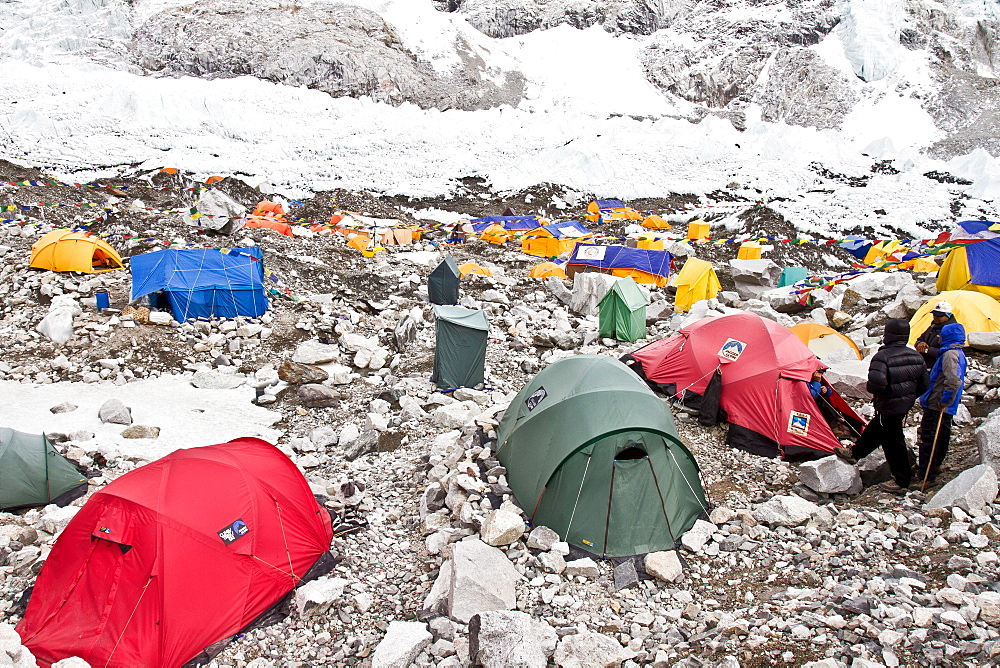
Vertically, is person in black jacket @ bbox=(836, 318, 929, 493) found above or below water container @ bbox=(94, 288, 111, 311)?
above

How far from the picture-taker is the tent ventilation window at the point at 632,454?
490 centimetres

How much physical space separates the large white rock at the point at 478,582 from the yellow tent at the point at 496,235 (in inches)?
666

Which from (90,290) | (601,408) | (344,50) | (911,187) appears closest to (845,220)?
(911,187)

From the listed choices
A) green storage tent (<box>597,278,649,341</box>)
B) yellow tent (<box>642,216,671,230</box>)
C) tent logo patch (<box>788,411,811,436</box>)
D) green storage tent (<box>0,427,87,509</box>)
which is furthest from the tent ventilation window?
yellow tent (<box>642,216,671,230</box>)

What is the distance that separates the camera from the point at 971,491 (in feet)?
14.1

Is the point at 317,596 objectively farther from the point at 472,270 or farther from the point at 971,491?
the point at 472,270

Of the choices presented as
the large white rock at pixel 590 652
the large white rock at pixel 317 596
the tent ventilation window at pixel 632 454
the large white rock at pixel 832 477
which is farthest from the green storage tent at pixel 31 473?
the large white rock at pixel 832 477

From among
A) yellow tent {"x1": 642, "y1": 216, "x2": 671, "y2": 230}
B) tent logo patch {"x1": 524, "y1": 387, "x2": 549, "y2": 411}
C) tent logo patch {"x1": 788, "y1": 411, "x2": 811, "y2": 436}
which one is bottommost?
yellow tent {"x1": 642, "y1": 216, "x2": 671, "y2": 230}

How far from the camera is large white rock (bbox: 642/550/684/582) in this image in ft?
14.2

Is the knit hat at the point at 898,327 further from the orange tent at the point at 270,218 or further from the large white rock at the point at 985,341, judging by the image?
the orange tent at the point at 270,218

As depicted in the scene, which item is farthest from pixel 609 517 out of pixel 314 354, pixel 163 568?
pixel 314 354

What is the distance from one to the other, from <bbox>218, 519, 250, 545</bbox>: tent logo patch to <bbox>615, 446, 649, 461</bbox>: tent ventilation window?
3072 mm

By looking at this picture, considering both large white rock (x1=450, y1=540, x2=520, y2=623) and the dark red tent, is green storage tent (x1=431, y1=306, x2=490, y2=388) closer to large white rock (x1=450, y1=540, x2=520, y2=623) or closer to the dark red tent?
the dark red tent

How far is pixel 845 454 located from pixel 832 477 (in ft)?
2.97
